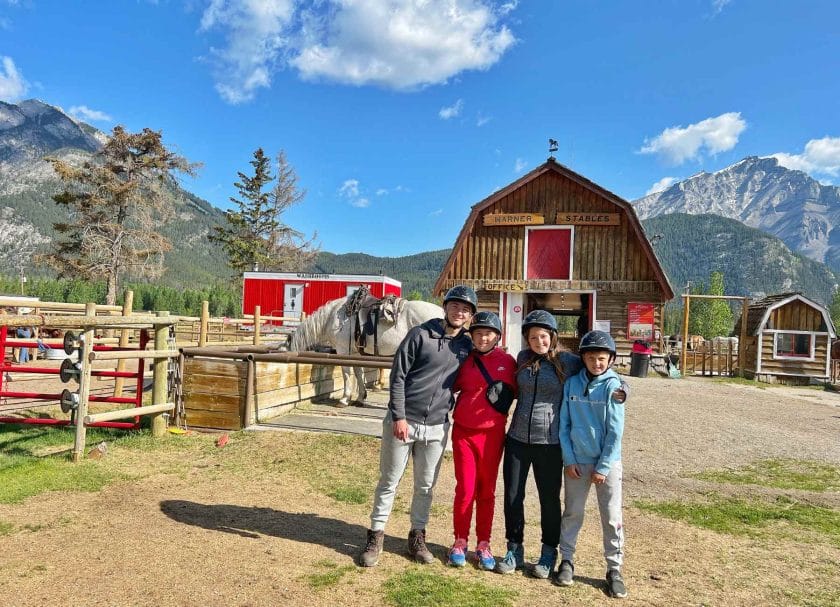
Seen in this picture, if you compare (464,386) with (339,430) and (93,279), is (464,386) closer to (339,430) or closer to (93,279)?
(339,430)

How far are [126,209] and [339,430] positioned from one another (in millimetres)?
28872

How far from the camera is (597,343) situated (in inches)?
136

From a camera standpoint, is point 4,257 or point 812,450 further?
point 4,257

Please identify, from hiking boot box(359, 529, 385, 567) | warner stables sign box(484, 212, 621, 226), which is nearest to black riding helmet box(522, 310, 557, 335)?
hiking boot box(359, 529, 385, 567)

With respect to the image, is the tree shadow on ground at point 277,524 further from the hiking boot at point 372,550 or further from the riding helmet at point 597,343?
the riding helmet at point 597,343

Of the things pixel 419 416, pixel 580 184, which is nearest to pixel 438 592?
pixel 419 416

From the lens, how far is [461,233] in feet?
62.3

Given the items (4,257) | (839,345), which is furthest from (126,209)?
(4,257)

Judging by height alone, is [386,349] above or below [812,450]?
above

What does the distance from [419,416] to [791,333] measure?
18.7 m

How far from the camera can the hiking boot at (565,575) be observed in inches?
133

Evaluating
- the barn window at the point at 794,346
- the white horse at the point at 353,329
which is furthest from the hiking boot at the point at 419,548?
the barn window at the point at 794,346

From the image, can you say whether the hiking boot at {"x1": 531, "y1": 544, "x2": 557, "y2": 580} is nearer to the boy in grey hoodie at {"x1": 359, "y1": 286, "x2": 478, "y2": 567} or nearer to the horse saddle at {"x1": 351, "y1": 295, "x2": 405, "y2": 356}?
the boy in grey hoodie at {"x1": 359, "y1": 286, "x2": 478, "y2": 567}

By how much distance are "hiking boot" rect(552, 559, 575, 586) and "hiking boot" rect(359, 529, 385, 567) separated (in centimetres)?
119
